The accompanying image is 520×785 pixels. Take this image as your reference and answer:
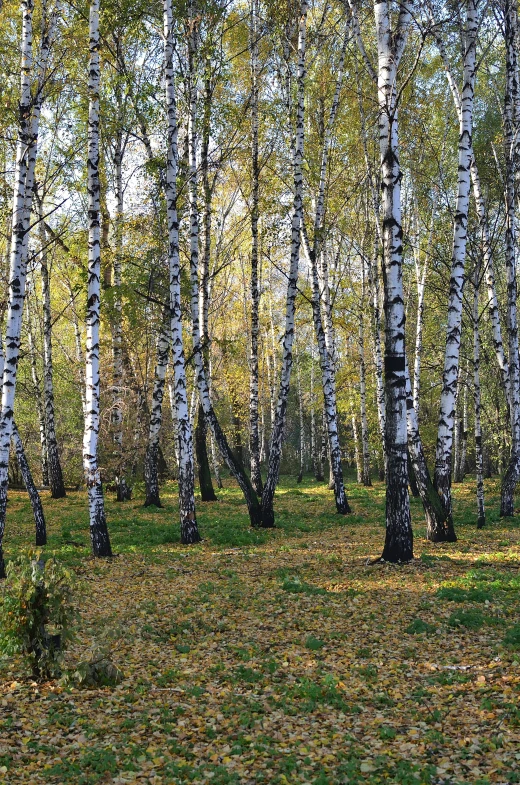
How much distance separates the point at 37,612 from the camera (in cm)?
610

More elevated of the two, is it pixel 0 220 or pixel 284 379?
pixel 0 220

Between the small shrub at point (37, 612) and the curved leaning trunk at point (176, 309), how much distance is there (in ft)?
21.9

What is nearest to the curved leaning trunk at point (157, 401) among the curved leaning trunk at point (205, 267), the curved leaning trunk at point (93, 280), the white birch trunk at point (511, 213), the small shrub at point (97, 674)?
the curved leaning trunk at point (205, 267)

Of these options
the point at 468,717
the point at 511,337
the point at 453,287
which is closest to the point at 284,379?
the point at 453,287

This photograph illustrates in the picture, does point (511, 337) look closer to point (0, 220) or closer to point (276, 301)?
point (0, 220)

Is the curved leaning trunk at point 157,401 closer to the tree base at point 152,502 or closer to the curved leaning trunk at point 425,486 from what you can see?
the tree base at point 152,502

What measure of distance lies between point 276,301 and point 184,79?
21.4 m

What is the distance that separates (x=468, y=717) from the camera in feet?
18.0

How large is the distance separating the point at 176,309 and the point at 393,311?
15.8 ft

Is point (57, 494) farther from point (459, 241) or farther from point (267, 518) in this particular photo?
point (459, 241)

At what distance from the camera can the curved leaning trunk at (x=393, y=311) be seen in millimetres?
10203

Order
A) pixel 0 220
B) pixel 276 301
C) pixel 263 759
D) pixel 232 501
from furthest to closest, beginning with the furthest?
pixel 276 301 < pixel 232 501 < pixel 0 220 < pixel 263 759

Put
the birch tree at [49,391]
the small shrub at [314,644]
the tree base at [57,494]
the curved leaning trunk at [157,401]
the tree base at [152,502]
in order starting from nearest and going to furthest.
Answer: the small shrub at [314,644]
the curved leaning trunk at [157,401]
the tree base at [152,502]
the birch tree at [49,391]
the tree base at [57,494]

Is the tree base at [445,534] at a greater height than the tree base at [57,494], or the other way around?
the tree base at [57,494]
